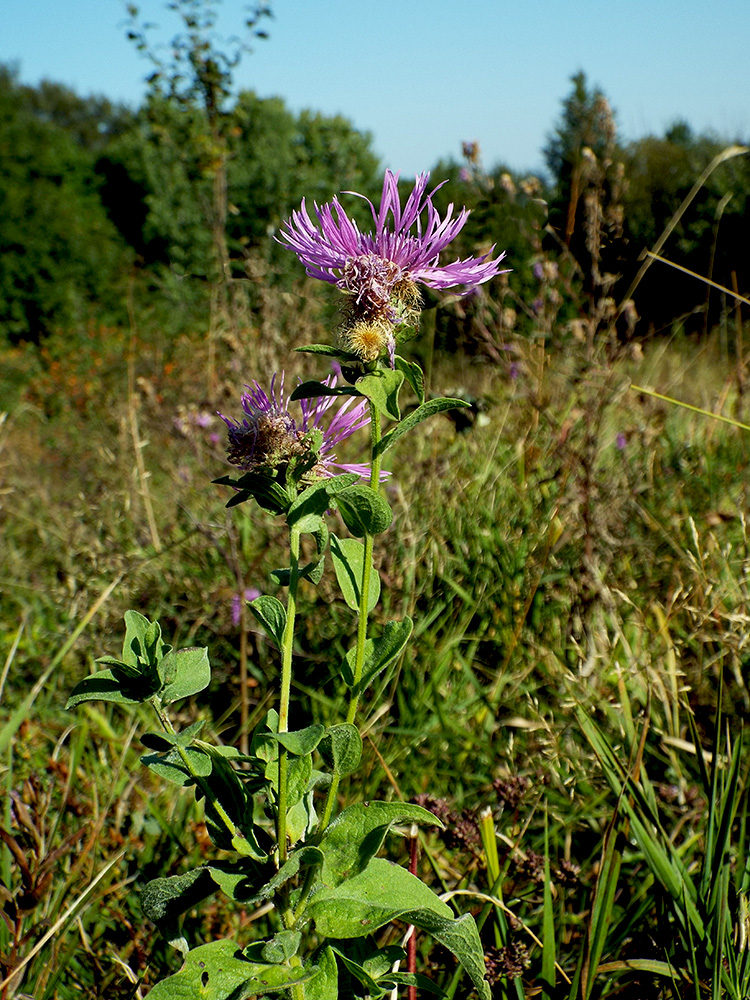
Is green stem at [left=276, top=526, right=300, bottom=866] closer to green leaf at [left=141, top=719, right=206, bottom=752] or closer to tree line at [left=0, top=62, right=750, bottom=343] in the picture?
green leaf at [left=141, top=719, right=206, bottom=752]

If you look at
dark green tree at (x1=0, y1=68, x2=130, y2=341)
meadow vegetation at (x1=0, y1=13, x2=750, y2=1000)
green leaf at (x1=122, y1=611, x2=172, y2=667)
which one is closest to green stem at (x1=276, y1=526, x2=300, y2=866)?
green leaf at (x1=122, y1=611, x2=172, y2=667)

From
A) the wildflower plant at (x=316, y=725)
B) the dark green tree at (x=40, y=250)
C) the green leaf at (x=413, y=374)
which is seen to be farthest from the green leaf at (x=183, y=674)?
the dark green tree at (x=40, y=250)

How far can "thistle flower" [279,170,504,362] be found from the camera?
739 millimetres

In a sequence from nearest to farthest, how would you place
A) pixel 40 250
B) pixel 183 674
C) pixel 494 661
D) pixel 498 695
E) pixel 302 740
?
pixel 302 740, pixel 183 674, pixel 498 695, pixel 494 661, pixel 40 250

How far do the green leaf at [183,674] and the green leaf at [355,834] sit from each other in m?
0.19

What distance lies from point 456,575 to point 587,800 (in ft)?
2.66

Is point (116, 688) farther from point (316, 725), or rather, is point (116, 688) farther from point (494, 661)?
point (494, 661)

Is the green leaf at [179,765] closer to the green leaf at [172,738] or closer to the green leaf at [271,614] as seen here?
the green leaf at [172,738]

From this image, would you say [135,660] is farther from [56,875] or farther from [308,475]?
[56,875]

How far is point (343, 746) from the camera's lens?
2.43ft

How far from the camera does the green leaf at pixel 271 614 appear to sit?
0.79 metres

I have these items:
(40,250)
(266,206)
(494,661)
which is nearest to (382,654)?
(494,661)

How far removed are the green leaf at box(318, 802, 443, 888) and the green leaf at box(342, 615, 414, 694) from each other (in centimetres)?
12

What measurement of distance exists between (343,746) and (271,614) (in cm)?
15
